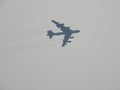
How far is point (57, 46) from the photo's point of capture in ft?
7.88

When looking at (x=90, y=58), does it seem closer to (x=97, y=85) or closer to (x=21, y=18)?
(x=97, y=85)

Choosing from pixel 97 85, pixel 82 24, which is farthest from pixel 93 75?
pixel 82 24

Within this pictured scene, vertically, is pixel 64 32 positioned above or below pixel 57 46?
above

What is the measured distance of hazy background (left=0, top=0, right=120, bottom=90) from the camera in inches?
93.5

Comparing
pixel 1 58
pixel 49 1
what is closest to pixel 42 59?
pixel 1 58

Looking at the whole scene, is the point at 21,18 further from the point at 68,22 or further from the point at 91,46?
the point at 91,46

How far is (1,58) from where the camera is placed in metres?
2.39

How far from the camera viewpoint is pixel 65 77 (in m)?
2.43

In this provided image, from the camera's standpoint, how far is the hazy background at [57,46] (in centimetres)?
238

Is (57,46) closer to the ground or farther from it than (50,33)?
closer to the ground

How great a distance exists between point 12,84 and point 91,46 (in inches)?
33.5

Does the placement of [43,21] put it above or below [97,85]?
above

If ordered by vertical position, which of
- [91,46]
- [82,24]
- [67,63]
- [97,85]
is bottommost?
[97,85]

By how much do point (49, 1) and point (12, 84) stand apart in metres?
0.88
